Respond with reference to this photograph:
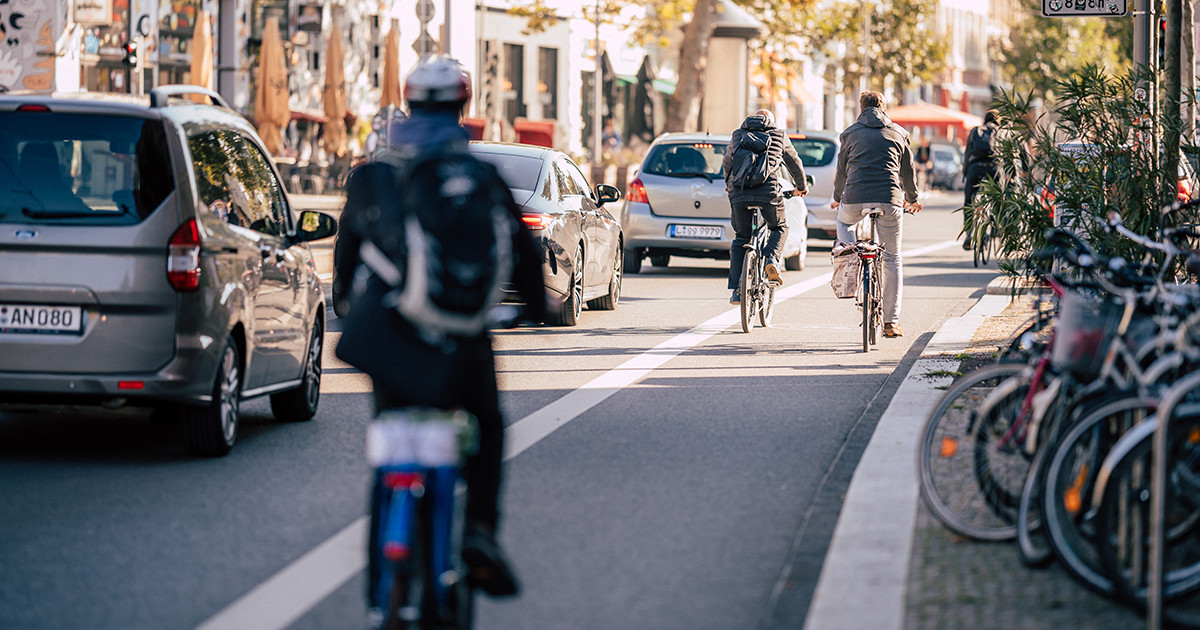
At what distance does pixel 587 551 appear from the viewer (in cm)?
641

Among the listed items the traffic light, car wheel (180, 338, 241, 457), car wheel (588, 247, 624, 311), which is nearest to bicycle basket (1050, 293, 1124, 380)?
car wheel (180, 338, 241, 457)

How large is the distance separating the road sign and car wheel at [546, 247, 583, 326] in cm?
442

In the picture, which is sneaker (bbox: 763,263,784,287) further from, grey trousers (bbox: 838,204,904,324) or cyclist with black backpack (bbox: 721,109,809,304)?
grey trousers (bbox: 838,204,904,324)

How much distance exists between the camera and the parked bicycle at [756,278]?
14.1m

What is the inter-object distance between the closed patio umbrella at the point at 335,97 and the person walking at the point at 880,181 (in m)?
20.7

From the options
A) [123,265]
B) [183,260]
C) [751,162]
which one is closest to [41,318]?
[123,265]

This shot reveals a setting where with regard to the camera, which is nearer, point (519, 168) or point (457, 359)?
point (457, 359)

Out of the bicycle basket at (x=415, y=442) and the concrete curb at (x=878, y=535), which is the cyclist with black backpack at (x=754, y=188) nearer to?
the concrete curb at (x=878, y=535)

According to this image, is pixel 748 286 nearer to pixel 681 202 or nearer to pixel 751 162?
pixel 751 162

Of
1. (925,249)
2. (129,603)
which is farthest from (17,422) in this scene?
(925,249)

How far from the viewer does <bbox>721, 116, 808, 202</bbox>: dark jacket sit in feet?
47.2

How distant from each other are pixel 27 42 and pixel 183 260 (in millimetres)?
8741

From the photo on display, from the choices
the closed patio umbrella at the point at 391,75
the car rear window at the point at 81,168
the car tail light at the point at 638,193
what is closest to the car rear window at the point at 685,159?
the car tail light at the point at 638,193

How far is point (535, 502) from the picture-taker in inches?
287
